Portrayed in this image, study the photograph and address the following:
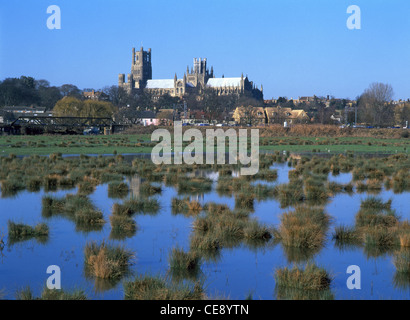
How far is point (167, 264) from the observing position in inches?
376

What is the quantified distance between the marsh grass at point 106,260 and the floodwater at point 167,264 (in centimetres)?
17

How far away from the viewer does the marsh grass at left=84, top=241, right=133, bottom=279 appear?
873 cm

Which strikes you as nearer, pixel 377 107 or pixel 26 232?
pixel 26 232

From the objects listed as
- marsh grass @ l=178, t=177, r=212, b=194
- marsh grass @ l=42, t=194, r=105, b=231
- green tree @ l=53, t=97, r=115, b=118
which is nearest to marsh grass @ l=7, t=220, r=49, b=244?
marsh grass @ l=42, t=194, r=105, b=231

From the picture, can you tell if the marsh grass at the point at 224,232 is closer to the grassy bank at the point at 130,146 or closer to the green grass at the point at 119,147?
the grassy bank at the point at 130,146

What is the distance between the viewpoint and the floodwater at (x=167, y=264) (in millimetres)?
8219

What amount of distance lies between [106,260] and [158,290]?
5.88 feet

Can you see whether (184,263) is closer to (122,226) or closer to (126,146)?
(122,226)

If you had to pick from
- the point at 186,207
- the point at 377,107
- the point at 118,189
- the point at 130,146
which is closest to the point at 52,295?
the point at 186,207

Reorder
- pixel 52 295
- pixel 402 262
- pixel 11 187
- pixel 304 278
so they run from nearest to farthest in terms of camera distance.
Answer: pixel 52 295 → pixel 304 278 → pixel 402 262 → pixel 11 187

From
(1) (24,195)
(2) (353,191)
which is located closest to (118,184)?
(1) (24,195)

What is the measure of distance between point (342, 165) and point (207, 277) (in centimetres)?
2035

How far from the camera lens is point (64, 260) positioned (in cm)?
981
